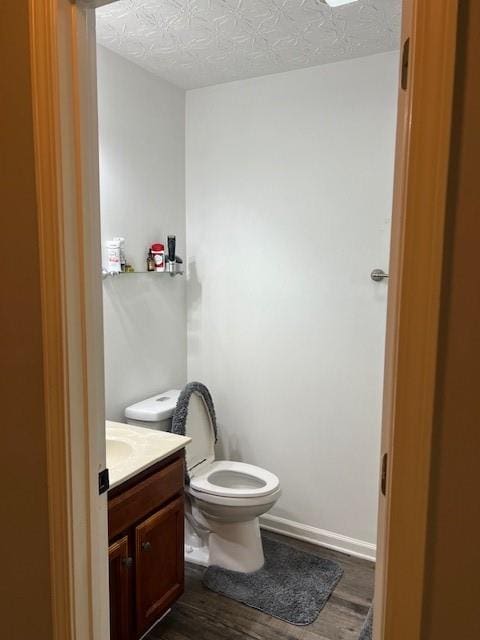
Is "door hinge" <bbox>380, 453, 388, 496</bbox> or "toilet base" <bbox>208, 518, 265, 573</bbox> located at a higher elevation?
"door hinge" <bbox>380, 453, 388, 496</bbox>

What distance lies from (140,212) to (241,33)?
0.98 metres

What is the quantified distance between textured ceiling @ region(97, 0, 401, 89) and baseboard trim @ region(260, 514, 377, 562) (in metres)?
2.50

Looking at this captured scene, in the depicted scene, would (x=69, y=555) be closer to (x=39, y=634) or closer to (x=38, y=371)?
(x=39, y=634)

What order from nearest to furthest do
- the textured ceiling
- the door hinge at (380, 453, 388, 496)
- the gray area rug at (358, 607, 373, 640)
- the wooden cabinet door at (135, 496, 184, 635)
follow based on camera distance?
the door hinge at (380, 453, 388, 496), the wooden cabinet door at (135, 496, 184, 635), the textured ceiling, the gray area rug at (358, 607, 373, 640)

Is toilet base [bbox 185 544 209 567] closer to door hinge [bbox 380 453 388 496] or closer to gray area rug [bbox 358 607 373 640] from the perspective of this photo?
gray area rug [bbox 358 607 373 640]

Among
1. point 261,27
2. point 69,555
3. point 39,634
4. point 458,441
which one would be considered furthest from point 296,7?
point 39,634

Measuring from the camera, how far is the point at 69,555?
3.68 ft

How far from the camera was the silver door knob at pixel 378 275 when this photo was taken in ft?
8.00

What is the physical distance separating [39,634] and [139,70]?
8.01 feet

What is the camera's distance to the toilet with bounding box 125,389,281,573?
235 cm

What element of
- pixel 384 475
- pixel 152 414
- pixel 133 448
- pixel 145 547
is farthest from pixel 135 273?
pixel 384 475

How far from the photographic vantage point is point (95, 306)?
1146 millimetres

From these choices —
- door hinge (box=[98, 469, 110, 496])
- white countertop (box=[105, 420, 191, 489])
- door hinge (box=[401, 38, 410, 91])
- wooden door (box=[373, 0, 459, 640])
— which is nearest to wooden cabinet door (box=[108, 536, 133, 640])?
white countertop (box=[105, 420, 191, 489])

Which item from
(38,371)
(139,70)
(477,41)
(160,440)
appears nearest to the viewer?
(477,41)
